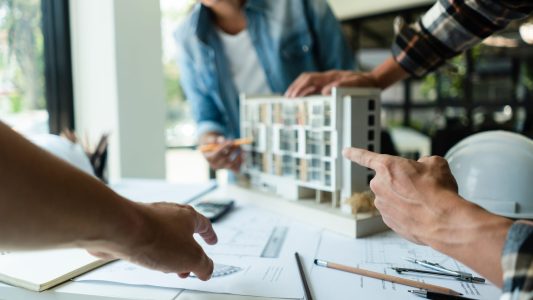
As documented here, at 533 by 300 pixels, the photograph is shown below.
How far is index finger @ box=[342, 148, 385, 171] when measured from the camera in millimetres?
600

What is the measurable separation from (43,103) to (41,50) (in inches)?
9.2

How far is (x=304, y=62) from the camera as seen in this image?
4.85 ft

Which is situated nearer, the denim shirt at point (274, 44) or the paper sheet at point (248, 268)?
the paper sheet at point (248, 268)

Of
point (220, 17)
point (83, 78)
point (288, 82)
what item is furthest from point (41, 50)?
point (288, 82)

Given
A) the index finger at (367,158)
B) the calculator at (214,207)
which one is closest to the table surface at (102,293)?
the index finger at (367,158)

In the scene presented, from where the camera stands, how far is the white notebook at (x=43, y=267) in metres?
0.62

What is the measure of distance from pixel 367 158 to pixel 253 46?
0.94m

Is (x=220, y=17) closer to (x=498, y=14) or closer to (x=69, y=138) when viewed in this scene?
(x=69, y=138)

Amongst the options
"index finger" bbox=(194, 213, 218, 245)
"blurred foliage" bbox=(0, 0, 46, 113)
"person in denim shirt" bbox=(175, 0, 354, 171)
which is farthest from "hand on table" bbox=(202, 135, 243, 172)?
"blurred foliage" bbox=(0, 0, 46, 113)

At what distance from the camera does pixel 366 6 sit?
438cm

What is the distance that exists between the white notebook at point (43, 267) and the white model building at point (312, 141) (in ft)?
1.63

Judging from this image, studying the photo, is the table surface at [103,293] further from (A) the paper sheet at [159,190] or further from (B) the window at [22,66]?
(B) the window at [22,66]

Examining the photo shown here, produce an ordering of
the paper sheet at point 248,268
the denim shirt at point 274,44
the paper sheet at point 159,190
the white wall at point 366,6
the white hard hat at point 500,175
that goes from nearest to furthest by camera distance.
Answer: the paper sheet at point 248,268 → the white hard hat at point 500,175 → the paper sheet at point 159,190 → the denim shirt at point 274,44 → the white wall at point 366,6

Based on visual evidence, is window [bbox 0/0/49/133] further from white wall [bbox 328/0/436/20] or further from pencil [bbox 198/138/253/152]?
white wall [bbox 328/0/436/20]
